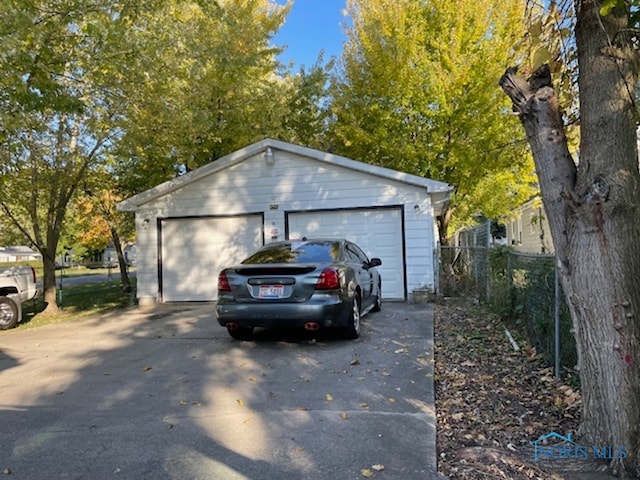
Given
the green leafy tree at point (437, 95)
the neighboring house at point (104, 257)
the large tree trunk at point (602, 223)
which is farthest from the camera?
the neighboring house at point (104, 257)

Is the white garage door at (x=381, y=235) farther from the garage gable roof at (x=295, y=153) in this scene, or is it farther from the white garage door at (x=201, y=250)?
the white garage door at (x=201, y=250)

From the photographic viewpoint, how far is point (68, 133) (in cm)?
1160

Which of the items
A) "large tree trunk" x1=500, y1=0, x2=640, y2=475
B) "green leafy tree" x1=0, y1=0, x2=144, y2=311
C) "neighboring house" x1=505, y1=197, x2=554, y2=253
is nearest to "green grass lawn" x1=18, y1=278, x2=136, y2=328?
"green leafy tree" x1=0, y1=0, x2=144, y2=311

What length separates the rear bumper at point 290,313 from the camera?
620 cm

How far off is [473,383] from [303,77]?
1594 centimetres

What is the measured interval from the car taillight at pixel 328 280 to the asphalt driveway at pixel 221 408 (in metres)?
0.84

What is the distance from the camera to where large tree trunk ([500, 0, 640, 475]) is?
3.00 meters

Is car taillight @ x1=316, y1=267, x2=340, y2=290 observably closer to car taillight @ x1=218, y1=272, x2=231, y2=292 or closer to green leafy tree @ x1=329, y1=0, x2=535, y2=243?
car taillight @ x1=218, y1=272, x2=231, y2=292

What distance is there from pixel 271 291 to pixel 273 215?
19.9 ft

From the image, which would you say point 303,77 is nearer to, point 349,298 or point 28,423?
point 349,298

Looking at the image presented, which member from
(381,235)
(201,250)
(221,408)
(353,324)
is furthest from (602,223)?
(201,250)

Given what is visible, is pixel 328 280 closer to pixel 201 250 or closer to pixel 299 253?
pixel 299 253

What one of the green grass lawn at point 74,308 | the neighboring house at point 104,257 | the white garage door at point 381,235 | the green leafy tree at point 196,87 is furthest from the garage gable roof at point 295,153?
the neighboring house at point 104,257

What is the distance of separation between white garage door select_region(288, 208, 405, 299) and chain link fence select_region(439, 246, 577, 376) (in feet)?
6.20
